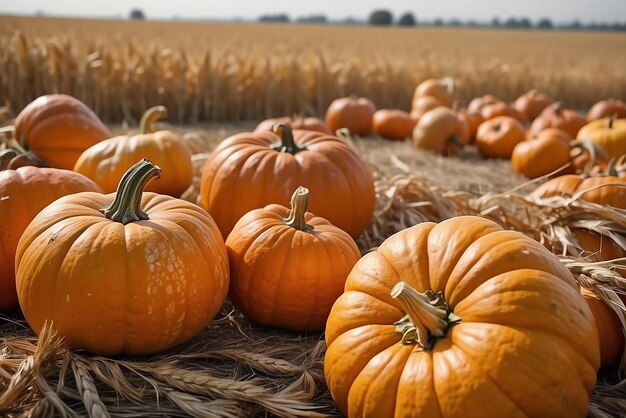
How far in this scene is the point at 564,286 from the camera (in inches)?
82.0

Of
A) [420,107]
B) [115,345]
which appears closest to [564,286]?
[115,345]

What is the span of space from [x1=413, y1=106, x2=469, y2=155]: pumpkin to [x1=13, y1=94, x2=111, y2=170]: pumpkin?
4644 millimetres

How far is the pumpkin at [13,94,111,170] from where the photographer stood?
396 cm

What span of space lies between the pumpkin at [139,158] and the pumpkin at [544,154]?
3795 millimetres

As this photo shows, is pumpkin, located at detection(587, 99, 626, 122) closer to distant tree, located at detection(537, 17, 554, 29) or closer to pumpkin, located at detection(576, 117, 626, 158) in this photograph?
pumpkin, located at detection(576, 117, 626, 158)

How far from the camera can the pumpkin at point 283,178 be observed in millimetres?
3484

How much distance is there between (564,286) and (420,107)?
7.51 m

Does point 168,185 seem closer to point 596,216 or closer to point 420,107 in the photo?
point 596,216

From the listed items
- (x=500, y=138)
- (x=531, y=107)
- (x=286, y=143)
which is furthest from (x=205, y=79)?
(x=286, y=143)

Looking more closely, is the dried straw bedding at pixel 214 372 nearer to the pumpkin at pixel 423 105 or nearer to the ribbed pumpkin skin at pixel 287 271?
the ribbed pumpkin skin at pixel 287 271

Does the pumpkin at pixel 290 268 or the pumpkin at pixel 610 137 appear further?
the pumpkin at pixel 610 137

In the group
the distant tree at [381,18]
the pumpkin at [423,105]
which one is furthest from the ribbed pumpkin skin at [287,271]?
the distant tree at [381,18]

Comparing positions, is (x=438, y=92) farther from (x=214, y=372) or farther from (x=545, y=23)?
(x=545, y=23)

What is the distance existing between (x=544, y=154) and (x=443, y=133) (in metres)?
1.66
